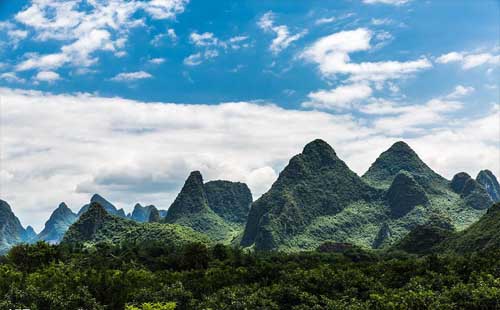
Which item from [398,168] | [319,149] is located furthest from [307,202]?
[398,168]

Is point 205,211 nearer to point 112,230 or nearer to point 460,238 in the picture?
point 112,230

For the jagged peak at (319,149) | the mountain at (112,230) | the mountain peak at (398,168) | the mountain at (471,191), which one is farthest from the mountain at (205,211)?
the mountain at (471,191)

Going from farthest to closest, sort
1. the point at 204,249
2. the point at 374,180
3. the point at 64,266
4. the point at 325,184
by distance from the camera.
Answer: the point at 374,180, the point at 325,184, the point at 204,249, the point at 64,266

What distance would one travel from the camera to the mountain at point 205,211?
159 metres

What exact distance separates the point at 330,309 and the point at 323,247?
57.8 m

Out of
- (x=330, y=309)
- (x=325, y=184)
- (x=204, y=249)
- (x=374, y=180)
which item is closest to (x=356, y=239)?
(x=325, y=184)

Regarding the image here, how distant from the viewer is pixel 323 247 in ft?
301

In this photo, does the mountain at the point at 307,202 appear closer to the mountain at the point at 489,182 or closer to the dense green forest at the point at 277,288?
the mountain at the point at 489,182

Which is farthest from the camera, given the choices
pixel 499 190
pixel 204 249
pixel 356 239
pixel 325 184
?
pixel 499 190

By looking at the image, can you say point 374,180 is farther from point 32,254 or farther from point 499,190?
point 32,254

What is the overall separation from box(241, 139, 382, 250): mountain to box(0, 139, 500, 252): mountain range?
0.30 m

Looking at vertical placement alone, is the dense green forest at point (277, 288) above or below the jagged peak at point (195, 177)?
below

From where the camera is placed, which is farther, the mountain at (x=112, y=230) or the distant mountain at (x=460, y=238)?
the mountain at (x=112, y=230)

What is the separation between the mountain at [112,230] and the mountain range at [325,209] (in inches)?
9.1
